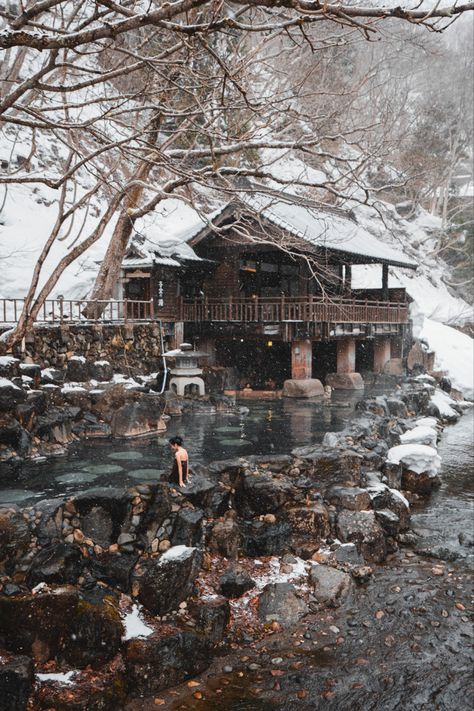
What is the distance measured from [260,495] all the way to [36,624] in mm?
4832

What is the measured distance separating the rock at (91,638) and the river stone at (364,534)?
4.76 m

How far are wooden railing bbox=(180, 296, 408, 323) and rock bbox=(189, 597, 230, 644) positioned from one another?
1424 cm

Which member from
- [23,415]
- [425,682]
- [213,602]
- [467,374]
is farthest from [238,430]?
[467,374]

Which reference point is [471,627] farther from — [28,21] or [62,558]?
[28,21]

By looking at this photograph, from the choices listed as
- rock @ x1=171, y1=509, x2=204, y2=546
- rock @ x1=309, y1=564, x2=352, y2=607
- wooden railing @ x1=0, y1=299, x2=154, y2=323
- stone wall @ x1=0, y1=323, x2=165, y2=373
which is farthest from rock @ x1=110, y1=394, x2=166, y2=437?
rock @ x1=309, y1=564, x2=352, y2=607

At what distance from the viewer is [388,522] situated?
11.2m

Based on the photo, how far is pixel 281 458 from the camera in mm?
12133

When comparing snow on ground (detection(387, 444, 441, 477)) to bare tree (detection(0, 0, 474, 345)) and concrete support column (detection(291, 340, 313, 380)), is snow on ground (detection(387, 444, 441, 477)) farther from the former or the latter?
concrete support column (detection(291, 340, 313, 380))

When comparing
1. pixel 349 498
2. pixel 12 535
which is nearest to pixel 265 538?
pixel 349 498

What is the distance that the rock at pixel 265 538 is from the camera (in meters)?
9.98

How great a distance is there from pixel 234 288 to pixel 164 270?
130 inches

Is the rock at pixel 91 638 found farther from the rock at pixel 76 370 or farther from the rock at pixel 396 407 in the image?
the rock at pixel 396 407

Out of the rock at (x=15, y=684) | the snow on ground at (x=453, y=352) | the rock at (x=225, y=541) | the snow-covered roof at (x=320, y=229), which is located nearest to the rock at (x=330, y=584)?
the rock at (x=225, y=541)

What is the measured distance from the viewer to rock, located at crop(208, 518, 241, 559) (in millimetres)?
9633
